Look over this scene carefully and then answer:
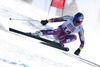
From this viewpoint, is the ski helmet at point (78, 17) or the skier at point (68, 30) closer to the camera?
the ski helmet at point (78, 17)

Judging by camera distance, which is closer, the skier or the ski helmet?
the ski helmet

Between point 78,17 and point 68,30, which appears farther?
point 68,30

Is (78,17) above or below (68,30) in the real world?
above

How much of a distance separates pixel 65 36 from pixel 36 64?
4222 mm

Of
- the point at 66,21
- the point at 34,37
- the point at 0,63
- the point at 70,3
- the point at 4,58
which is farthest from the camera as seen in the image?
the point at 70,3

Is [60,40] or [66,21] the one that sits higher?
[66,21]

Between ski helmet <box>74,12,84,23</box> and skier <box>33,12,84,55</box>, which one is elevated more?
ski helmet <box>74,12,84,23</box>

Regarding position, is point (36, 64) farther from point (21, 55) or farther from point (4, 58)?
point (4, 58)

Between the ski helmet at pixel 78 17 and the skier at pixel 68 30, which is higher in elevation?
the ski helmet at pixel 78 17

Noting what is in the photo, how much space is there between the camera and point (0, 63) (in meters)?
3.83

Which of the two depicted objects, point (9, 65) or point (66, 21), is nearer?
point (9, 65)

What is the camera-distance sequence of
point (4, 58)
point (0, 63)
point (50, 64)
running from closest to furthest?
1. point (0, 63)
2. point (4, 58)
3. point (50, 64)

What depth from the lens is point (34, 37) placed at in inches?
310

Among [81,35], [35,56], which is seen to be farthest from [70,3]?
[35,56]
